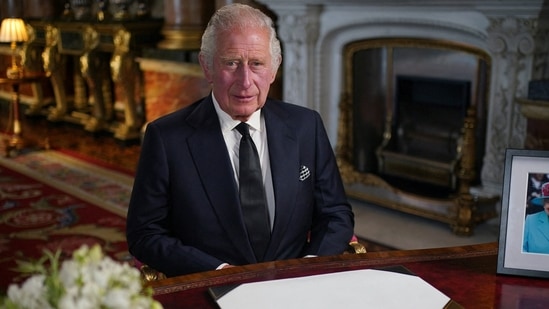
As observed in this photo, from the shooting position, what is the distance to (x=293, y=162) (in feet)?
6.30

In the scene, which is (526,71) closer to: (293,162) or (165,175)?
(293,162)

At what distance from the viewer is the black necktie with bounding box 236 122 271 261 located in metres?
1.83

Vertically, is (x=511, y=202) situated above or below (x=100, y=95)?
above

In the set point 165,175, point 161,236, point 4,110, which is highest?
point 165,175

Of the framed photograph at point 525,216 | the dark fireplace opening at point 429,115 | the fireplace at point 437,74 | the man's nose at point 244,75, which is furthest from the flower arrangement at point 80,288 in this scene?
the dark fireplace opening at point 429,115

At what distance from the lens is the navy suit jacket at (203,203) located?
1796 mm

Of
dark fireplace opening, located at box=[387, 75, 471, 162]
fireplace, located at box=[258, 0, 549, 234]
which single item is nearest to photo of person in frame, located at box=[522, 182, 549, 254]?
fireplace, located at box=[258, 0, 549, 234]

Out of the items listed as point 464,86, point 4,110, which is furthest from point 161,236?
point 4,110

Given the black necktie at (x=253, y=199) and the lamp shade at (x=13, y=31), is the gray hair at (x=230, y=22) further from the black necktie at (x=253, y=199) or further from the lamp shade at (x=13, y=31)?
the lamp shade at (x=13, y=31)

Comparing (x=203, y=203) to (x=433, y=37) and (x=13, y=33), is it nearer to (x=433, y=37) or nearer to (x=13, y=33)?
(x=433, y=37)

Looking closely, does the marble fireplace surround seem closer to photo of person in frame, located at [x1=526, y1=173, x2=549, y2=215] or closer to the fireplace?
the fireplace

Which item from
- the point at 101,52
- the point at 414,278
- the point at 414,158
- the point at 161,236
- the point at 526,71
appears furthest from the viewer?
the point at 101,52

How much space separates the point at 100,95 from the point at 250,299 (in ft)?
21.8

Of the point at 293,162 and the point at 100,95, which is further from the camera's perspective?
the point at 100,95
